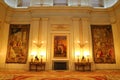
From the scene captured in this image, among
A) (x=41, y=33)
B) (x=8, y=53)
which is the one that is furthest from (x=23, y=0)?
(x=8, y=53)

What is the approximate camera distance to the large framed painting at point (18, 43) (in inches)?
488

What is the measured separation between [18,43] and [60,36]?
4.03m

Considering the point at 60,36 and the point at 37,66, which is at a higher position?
the point at 60,36

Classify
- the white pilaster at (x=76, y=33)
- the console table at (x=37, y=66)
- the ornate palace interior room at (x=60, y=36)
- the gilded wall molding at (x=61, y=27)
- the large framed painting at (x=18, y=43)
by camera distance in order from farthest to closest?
the gilded wall molding at (x=61, y=27), the large framed painting at (x=18, y=43), the white pilaster at (x=76, y=33), the ornate palace interior room at (x=60, y=36), the console table at (x=37, y=66)

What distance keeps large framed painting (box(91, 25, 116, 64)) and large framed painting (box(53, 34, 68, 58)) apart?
2.69m

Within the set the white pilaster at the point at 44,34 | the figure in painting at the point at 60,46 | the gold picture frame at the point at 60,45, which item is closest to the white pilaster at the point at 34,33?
the white pilaster at the point at 44,34

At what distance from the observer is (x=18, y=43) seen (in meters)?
12.7

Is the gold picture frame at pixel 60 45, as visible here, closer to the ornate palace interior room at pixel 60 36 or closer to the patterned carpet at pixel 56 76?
the ornate palace interior room at pixel 60 36

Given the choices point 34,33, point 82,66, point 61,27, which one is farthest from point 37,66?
point 61,27

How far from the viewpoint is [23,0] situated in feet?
47.1

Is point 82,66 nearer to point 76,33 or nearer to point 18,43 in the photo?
point 76,33

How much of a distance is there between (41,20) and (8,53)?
Result: 4.37 meters

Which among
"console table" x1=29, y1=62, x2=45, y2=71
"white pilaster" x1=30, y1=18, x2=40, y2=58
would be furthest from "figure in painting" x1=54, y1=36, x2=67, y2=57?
"white pilaster" x1=30, y1=18, x2=40, y2=58

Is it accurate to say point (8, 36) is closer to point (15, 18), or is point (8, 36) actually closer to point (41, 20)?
point (15, 18)
